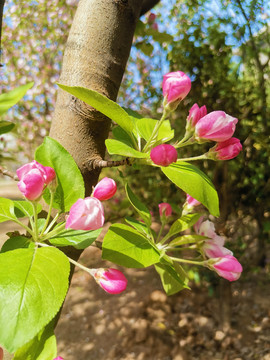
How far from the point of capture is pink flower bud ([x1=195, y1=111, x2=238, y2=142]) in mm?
515

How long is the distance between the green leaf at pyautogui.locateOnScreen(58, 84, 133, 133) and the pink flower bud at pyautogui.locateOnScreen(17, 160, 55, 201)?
11cm

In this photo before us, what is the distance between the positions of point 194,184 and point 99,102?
0.57 feet

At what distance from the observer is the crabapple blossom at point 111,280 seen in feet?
1.54

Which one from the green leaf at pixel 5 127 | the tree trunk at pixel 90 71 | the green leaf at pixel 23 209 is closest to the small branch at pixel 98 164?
the tree trunk at pixel 90 71

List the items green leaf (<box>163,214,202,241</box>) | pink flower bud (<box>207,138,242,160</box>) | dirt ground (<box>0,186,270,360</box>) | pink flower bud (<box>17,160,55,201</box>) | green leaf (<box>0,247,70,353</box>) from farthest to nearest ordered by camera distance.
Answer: dirt ground (<box>0,186,270,360</box>), green leaf (<box>163,214,202,241</box>), pink flower bud (<box>207,138,242,160</box>), pink flower bud (<box>17,160,55,201</box>), green leaf (<box>0,247,70,353</box>)

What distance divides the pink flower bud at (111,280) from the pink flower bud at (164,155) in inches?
6.5

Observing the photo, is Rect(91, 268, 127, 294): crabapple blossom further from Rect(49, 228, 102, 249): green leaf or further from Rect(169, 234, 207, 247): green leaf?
Rect(169, 234, 207, 247): green leaf

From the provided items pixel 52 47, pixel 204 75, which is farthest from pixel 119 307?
pixel 52 47

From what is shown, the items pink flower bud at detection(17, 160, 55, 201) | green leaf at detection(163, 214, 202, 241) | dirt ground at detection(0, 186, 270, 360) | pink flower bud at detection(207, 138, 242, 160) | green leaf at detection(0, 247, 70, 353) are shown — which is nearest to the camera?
green leaf at detection(0, 247, 70, 353)

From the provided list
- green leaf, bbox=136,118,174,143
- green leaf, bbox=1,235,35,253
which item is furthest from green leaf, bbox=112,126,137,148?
green leaf, bbox=1,235,35,253

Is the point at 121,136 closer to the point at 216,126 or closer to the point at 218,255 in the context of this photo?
the point at 216,126

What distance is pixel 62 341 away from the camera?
7.68ft

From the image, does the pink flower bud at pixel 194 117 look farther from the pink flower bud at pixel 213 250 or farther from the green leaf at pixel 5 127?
the green leaf at pixel 5 127

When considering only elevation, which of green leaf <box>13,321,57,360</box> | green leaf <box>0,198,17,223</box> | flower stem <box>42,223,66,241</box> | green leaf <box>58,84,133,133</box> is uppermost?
green leaf <box>58,84,133,133</box>
